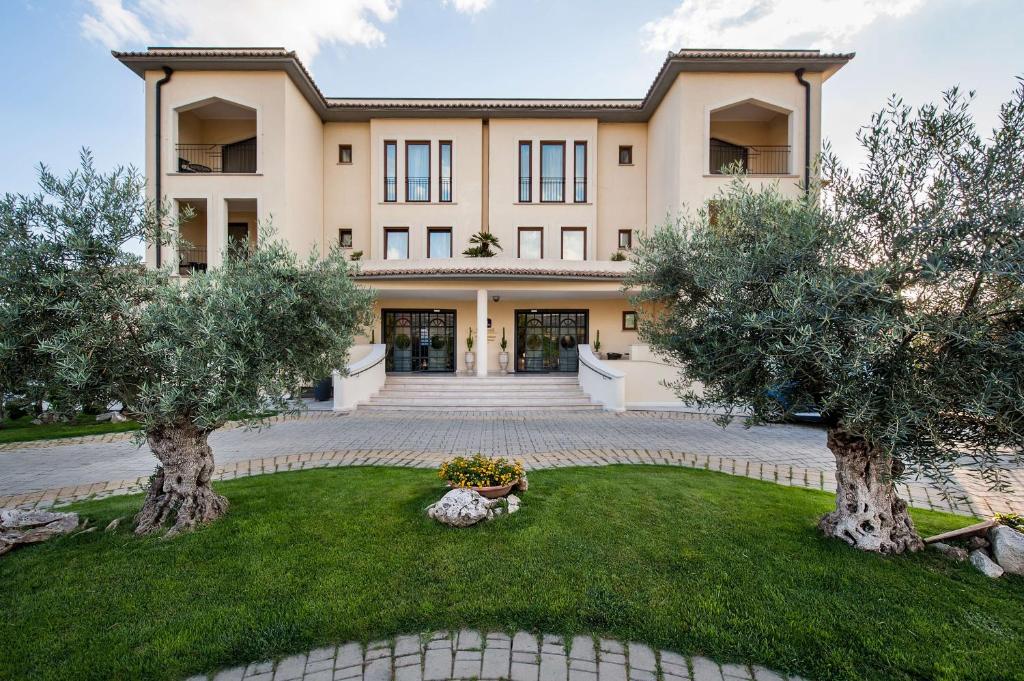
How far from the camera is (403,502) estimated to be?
16.7 feet

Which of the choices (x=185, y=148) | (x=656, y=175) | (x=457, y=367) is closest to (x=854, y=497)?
(x=457, y=367)

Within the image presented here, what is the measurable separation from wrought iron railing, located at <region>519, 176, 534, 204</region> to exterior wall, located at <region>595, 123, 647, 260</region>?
A: 9.73 ft

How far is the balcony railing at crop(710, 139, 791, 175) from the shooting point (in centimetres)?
1742

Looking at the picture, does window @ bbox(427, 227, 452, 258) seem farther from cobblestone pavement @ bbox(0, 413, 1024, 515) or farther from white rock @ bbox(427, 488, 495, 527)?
white rock @ bbox(427, 488, 495, 527)

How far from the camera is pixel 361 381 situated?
13.0m

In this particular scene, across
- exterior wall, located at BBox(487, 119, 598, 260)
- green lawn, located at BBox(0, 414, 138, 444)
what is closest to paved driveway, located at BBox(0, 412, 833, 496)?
green lawn, located at BBox(0, 414, 138, 444)

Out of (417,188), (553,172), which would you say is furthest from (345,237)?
(553,172)

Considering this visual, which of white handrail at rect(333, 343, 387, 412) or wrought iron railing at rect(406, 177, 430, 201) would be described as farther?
wrought iron railing at rect(406, 177, 430, 201)

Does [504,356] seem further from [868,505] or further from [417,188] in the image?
[868,505]

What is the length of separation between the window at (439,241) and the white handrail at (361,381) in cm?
548

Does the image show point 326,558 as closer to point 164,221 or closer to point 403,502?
point 403,502

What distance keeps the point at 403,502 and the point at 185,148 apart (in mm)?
18916

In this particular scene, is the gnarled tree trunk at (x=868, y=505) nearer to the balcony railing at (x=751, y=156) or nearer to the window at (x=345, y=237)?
the balcony railing at (x=751, y=156)

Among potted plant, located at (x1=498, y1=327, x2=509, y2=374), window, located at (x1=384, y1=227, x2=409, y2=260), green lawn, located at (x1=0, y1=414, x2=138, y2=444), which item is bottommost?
green lawn, located at (x1=0, y1=414, x2=138, y2=444)
